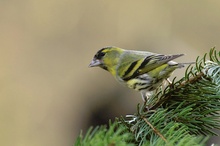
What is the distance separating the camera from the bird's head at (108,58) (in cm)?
224

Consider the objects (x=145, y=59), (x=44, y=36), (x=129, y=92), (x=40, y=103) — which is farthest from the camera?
(x=44, y=36)

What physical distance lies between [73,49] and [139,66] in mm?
2313

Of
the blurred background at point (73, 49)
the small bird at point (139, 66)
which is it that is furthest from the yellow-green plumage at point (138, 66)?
the blurred background at point (73, 49)

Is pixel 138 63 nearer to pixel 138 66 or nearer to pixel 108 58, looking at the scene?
pixel 138 66

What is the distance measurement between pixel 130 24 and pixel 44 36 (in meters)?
0.78

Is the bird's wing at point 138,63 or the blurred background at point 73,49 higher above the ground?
the bird's wing at point 138,63

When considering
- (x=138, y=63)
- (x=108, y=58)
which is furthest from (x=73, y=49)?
(x=138, y=63)

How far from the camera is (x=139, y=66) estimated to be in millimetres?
2109

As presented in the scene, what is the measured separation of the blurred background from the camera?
4.00m

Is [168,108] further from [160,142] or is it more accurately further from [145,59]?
[145,59]

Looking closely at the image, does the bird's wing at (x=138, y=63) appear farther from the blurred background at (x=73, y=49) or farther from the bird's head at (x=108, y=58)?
the blurred background at (x=73, y=49)

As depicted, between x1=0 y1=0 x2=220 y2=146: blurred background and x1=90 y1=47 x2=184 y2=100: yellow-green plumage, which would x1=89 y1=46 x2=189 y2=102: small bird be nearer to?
x1=90 y1=47 x2=184 y2=100: yellow-green plumage

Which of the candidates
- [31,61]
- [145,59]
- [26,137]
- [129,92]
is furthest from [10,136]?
[145,59]

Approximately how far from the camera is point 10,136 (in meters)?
3.95
